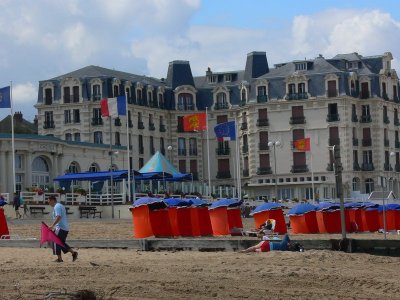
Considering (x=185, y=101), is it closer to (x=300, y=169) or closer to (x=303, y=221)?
(x=300, y=169)

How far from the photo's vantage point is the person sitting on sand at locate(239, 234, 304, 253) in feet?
75.3

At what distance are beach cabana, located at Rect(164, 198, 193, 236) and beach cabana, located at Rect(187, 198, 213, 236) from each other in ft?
0.98

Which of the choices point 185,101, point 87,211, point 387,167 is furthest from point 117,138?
point 87,211

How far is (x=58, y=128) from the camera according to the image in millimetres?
83438

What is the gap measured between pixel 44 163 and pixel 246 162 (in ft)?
92.4

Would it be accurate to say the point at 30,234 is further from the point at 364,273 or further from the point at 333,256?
the point at 364,273

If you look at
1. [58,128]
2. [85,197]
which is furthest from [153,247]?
[58,128]

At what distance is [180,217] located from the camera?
102ft

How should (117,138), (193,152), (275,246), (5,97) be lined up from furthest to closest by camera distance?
(193,152) < (117,138) < (5,97) < (275,246)

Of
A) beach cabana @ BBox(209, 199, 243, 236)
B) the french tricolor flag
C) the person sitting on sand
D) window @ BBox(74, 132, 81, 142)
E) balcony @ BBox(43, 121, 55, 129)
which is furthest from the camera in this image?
balcony @ BBox(43, 121, 55, 129)

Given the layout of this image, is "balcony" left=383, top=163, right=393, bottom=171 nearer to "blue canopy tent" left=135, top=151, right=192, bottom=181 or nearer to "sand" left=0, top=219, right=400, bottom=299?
"blue canopy tent" left=135, top=151, right=192, bottom=181

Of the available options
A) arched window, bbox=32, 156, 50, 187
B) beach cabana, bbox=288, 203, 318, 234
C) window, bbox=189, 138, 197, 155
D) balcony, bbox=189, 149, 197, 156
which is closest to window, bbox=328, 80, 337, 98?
window, bbox=189, 138, 197, 155

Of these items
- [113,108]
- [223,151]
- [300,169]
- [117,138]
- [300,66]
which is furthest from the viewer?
[223,151]

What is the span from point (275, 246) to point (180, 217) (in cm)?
813
